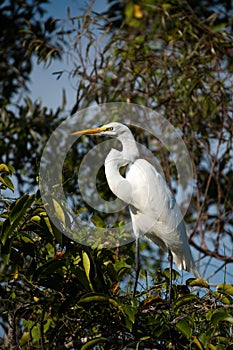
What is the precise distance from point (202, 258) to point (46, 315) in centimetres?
179

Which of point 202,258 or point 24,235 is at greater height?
point 202,258

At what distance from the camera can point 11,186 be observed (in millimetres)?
1728

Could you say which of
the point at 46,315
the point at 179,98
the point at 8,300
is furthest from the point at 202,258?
the point at 8,300

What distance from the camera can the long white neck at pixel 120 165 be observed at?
2.28 metres

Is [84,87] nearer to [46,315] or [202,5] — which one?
[202,5]

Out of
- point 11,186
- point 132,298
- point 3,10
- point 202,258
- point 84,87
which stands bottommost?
point 132,298

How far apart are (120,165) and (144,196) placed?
14 cm

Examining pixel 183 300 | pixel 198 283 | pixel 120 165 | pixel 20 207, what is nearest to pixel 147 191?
pixel 120 165

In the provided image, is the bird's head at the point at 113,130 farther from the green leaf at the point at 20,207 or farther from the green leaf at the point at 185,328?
the green leaf at the point at 185,328

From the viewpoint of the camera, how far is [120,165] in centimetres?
233

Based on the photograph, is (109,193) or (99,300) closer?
(99,300)

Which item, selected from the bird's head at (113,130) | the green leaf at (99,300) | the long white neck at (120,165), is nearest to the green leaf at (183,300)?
the green leaf at (99,300)

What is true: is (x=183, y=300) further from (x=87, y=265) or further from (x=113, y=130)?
(x=113, y=130)

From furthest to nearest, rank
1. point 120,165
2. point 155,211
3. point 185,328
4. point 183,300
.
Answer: point 155,211, point 120,165, point 183,300, point 185,328
